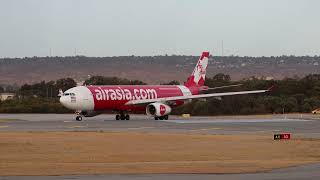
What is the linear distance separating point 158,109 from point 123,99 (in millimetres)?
3509

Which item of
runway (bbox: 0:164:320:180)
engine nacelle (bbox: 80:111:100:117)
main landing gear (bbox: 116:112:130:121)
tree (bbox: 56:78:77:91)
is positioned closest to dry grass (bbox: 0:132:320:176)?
runway (bbox: 0:164:320:180)

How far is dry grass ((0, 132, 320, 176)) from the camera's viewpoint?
909 inches

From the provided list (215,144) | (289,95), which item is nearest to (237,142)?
(215,144)

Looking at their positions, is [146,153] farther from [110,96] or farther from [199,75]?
[199,75]

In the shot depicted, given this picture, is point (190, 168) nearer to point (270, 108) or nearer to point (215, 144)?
point (215, 144)

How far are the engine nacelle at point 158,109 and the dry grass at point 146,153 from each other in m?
25.2

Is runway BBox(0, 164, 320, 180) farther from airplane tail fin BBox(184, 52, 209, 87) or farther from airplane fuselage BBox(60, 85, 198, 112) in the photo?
airplane tail fin BBox(184, 52, 209, 87)

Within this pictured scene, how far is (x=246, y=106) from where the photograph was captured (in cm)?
9031

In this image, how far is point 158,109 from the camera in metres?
66.6

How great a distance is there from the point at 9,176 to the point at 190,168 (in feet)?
18.2

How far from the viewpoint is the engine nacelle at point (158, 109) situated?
66.6 m

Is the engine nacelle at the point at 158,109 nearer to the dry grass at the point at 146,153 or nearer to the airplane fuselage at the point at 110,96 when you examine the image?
the airplane fuselage at the point at 110,96

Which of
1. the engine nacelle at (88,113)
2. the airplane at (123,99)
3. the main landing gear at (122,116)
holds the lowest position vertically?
the main landing gear at (122,116)

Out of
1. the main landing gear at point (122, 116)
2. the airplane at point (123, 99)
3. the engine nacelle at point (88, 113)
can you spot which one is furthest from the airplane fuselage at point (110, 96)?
the engine nacelle at point (88, 113)
